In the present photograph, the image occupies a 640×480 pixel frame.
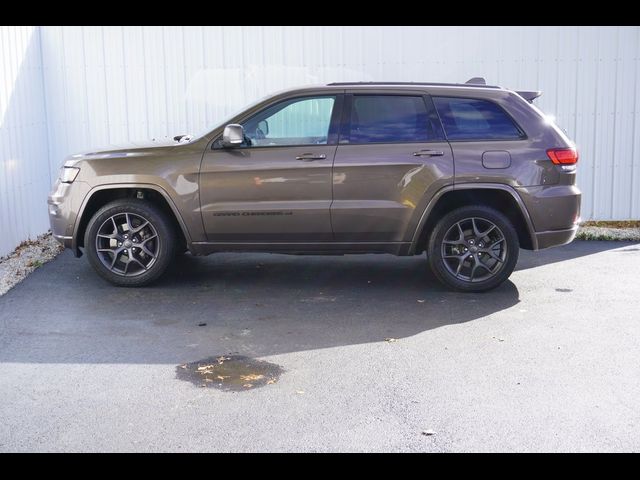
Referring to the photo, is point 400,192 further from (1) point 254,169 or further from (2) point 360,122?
(1) point 254,169

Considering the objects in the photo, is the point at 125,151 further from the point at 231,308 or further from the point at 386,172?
the point at 386,172

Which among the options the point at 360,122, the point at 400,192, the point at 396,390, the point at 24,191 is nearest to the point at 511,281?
the point at 400,192

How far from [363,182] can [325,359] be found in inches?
85.8

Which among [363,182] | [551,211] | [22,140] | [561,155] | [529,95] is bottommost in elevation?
[551,211]

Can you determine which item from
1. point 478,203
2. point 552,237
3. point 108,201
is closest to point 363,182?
point 478,203

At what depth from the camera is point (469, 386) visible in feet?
18.2

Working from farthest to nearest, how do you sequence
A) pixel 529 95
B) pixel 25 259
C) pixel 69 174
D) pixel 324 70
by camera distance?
1. pixel 324 70
2. pixel 25 259
3. pixel 529 95
4. pixel 69 174

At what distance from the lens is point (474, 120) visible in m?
7.94

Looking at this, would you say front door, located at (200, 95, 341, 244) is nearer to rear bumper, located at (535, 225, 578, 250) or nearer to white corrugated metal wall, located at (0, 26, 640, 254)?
rear bumper, located at (535, 225, 578, 250)

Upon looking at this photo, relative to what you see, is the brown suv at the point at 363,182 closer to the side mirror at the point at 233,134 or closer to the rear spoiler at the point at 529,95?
the side mirror at the point at 233,134

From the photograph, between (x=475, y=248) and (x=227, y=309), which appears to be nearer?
(x=227, y=309)

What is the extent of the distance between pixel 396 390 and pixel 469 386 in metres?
0.46

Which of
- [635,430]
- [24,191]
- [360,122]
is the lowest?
[635,430]

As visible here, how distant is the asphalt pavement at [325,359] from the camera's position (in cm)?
480
